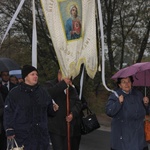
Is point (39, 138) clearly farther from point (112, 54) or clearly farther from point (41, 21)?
point (41, 21)

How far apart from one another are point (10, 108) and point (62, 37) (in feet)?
3.94

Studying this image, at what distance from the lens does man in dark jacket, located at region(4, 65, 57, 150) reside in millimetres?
4402

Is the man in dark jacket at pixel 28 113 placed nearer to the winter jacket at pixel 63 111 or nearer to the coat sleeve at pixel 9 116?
the coat sleeve at pixel 9 116

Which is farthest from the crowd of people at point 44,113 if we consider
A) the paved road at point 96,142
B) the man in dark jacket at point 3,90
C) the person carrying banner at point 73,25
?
the paved road at point 96,142

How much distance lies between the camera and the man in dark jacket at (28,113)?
4402 mm

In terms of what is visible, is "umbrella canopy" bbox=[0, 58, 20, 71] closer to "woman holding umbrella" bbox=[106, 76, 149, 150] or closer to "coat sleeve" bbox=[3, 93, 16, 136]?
"coat sleeve" bbox=[3, 93, 16, 136]

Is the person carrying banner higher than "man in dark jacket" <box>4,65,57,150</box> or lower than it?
higher

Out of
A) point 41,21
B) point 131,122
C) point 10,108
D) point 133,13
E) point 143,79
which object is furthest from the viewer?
point 41,21

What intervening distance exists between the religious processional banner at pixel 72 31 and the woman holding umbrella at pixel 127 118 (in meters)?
0.69

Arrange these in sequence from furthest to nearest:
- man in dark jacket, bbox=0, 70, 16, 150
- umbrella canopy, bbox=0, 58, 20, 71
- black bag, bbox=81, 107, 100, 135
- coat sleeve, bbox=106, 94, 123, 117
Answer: umbrella canopy, bbox=0, 58, 20, 71 < man in dark jacket, bbox=0, 70, 16, 150 < black bag, bbox=81, 107, 100, 135 < coat sleeve, bbox=106, 94, 123, 117

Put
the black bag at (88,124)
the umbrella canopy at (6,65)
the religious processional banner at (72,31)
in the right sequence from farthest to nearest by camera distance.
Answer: the umbrella canopy at (6,65) < the black bag at (88,124) < the religious processional banner at (72,31)

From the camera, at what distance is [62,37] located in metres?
4.98

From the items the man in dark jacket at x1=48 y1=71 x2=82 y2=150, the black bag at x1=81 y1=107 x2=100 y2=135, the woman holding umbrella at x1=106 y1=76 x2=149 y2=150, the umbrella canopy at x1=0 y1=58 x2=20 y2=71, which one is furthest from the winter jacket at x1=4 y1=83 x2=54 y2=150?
the umbrella canopy at x1=0 y1=58 x2=20 y2=71

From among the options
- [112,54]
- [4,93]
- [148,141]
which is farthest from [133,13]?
[148,141]
